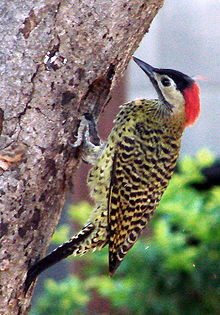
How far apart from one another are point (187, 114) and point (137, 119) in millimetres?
309

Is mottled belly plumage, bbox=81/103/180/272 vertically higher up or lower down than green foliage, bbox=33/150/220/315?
higher up

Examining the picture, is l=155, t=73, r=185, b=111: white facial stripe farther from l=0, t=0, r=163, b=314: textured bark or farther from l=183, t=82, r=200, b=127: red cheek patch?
l=0, t=0, r=163, b=314: textured bark

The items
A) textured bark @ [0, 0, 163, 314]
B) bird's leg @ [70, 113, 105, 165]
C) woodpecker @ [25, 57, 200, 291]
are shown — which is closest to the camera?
textured bark @ [0, 0, 163, 314]

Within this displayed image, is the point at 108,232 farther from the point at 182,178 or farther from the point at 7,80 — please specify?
the point at 182,178

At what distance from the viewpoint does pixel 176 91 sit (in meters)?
3.74

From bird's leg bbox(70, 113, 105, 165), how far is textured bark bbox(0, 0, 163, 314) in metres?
0.08

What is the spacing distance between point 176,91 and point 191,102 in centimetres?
12

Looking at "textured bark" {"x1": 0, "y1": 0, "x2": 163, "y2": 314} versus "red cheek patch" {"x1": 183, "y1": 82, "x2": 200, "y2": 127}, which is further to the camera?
"red cheek patch" {"x1": 183, "y1": 82, "x2": 200, "y2": 127}

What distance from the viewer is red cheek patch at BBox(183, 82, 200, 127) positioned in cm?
365

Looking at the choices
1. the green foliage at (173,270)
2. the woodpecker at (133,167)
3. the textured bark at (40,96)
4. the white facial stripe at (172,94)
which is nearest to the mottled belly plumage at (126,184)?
the woodpecker at (133,167)

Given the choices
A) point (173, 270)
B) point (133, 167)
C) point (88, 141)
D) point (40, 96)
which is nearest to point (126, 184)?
point (133, 167)

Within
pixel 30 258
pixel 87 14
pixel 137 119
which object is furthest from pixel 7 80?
pixel 137 119

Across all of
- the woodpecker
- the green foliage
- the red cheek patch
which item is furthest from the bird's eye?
the green foliage

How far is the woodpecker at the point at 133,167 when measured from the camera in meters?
3.61
